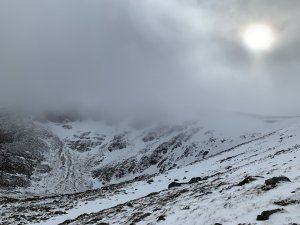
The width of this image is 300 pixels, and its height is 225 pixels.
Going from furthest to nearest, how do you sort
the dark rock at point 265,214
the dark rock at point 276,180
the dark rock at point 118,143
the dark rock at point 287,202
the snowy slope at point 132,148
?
1. the dark rock at point 118,143
2. the snowy slope at point 132,148
3. the dark rock at point 276,180
4. the dark rock at point 287,202
5. the dark rock at point 265,214

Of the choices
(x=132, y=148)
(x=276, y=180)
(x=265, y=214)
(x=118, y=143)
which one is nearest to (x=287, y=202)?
(x=265, y=214)

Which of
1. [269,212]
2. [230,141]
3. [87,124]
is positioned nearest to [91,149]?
[87,124]

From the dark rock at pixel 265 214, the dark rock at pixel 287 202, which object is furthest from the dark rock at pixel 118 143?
the dark rock at pixel 265 214

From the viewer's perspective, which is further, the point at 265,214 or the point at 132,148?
the point at 132,148

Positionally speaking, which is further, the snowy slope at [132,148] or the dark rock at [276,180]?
the snowy slope at [132,148]

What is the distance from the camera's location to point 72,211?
3419 centimetres

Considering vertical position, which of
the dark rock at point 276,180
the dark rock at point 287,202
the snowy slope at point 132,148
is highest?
the snowy slope at point 132,148

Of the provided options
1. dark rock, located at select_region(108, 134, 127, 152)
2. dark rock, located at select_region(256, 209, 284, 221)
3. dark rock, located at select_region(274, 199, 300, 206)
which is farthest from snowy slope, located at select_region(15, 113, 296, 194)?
dark rock, located at select_region(256, 209, 284, 221)

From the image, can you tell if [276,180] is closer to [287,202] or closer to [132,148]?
[287,202]

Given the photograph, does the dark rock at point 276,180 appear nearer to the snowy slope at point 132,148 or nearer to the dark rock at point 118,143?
→ the snowy slope at point 132,148

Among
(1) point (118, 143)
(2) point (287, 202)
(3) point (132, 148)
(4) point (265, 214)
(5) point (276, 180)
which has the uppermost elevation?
(1) point (118, 143)

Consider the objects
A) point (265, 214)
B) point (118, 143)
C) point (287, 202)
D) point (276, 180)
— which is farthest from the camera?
point (118, 143)

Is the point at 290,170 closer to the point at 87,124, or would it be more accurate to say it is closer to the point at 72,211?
the point at 72,211

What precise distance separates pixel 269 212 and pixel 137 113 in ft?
598
